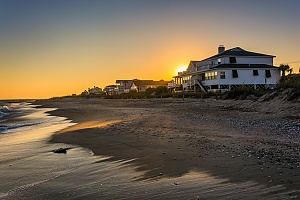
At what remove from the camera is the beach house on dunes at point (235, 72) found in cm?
4697

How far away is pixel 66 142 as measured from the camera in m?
11.0

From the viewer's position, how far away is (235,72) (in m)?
47.4

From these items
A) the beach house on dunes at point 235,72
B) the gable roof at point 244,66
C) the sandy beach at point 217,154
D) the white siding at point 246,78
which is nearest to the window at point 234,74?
the beach house on dunes at point 235,72

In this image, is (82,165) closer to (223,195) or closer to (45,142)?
(223,195)

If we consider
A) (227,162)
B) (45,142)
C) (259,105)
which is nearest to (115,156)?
(227,162)

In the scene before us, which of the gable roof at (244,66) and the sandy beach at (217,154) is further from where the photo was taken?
the gable roof at (244,66)

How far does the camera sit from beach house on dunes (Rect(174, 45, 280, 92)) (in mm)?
46969

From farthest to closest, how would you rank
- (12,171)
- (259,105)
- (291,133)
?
1. (259,105)
2. (291,133)
3. (12,171)

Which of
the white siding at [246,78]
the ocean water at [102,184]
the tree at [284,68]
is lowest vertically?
the ocean water at [102,184]

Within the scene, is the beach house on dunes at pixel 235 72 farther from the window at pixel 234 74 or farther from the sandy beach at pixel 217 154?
the sandy beach at pixel 217 154

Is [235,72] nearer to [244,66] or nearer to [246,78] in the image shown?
[246,78]

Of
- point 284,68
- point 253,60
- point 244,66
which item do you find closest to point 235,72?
point 244,66

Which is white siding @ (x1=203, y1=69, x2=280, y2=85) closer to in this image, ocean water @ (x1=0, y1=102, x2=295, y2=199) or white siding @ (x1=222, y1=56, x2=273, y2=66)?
white siding @ (x1=222, y1=56, x2=273, y2=66)

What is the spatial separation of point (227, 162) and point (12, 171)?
475 centimetres
